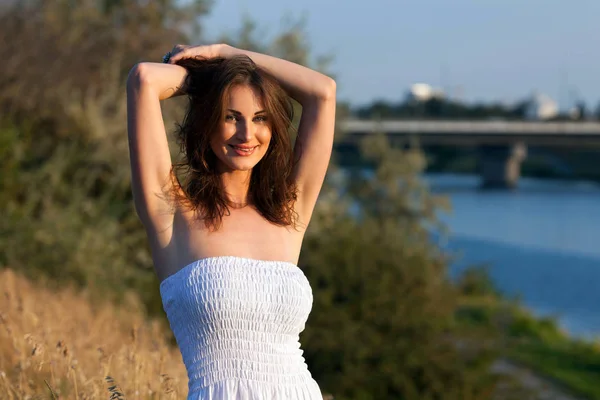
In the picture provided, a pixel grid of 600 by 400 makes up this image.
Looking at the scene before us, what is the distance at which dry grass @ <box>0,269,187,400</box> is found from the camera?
3359 mm

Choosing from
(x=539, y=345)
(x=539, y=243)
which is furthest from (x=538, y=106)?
(x=539, y=345)

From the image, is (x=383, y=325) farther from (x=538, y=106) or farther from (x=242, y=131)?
(x=538, y=106)

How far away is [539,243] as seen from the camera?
3259 centimetres

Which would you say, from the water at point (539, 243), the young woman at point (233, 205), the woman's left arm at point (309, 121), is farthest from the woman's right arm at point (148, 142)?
the water at point (539, 243)

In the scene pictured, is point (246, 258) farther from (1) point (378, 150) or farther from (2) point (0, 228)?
(1) point (378, 150)

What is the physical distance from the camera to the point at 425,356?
32.7ft

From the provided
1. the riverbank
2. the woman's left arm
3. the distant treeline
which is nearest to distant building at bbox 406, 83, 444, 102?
the distant treeline

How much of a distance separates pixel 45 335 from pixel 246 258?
178 centimetres

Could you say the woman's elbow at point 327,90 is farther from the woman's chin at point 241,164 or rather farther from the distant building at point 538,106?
the distant building at point 538,106

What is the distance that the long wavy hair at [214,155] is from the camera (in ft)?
9.22

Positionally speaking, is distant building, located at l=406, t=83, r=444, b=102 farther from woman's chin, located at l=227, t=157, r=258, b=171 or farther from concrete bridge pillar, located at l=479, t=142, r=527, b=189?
woman's chin, located at l=227, t=157, r=258, b=171

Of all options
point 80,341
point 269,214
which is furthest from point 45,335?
point 269,214

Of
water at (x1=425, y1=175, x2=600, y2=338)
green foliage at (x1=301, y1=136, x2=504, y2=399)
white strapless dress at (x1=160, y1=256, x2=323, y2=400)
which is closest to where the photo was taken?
white strapless dress at (x1=160, y1=256, x2=323, y2=400)

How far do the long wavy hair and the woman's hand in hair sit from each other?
0.02 meters
